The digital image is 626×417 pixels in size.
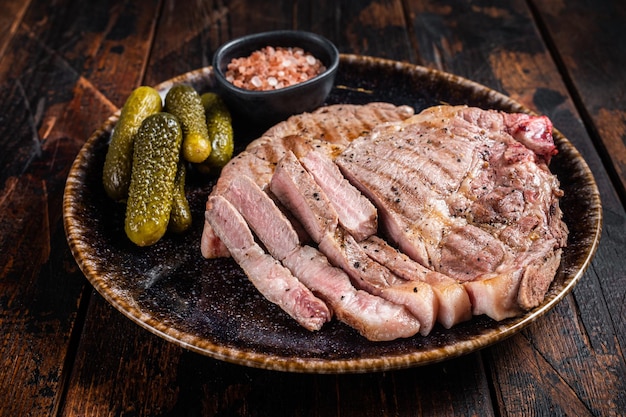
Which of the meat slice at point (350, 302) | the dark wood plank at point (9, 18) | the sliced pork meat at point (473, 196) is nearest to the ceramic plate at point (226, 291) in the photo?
the meat slice at point (350, 302)

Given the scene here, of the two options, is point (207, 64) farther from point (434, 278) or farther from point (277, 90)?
point (434, 278)

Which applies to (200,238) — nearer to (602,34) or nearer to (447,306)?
(447,306)

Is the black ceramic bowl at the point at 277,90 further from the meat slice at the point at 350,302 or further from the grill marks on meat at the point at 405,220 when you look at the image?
the meat slice at the point at 350,302

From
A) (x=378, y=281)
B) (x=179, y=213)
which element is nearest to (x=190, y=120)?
(x=179, y=213)

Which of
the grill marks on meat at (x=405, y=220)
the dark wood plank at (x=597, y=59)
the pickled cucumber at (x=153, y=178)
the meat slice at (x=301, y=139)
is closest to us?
the grill marks on meat at (x=405, y=220)

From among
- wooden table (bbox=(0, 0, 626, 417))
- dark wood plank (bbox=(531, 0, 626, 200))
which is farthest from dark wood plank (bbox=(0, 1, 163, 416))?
dark wood plank (bbox=(531, 0, 626, 200))

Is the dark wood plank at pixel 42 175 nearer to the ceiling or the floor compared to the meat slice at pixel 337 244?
nearer to the floor
